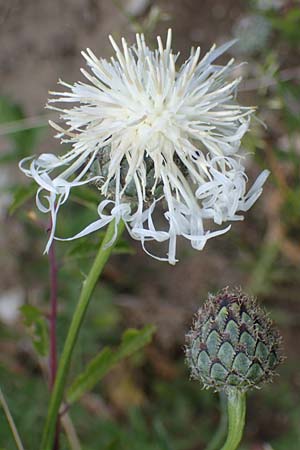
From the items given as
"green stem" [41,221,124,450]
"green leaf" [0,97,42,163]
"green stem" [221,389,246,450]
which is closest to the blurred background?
"green leaf" [0,97,42,163]

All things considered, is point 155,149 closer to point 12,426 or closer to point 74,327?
point 74,327

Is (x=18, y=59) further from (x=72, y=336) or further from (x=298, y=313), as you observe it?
(x=72, y=336)

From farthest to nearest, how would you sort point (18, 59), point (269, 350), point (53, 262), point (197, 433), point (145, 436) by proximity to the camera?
point (18, 59), point (197, 433), point (145, 436), point (53, 262), point (269, 350)

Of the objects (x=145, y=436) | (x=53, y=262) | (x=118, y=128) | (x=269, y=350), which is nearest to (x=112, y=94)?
(x=118, y=128)

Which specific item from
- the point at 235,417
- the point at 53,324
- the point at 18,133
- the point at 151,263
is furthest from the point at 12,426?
the point at 151,263

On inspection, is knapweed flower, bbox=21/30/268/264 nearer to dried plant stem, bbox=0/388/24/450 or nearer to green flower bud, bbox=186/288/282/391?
green flower bud, bbox=186/288/282/391
